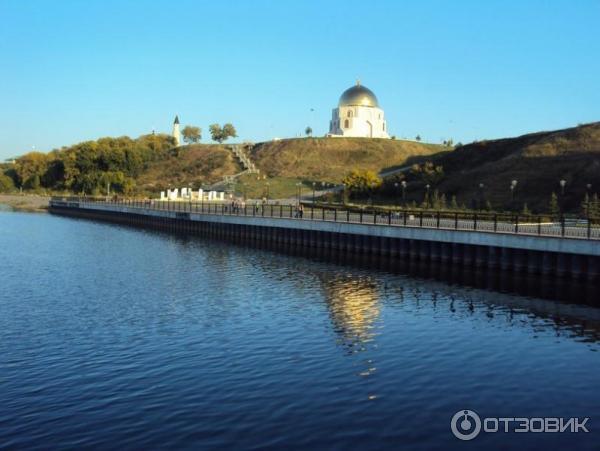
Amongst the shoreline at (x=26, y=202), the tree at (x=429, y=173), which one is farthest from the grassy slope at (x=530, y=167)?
the shoreline at (x=26, y=202)

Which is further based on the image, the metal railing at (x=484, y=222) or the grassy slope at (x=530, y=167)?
the grassy slope at (x=530, y=167)

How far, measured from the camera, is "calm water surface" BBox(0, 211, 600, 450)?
56.4 ft

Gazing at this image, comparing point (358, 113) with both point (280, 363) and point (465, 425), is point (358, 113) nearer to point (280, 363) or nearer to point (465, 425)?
point (280, 363)

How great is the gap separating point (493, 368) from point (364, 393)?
5.95 m

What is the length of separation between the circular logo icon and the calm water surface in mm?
257

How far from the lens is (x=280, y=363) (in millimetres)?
23406

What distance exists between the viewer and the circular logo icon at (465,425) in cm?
1709

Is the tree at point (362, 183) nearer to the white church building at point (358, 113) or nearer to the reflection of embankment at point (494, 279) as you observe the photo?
the reflection of embankment at point (494, 279)

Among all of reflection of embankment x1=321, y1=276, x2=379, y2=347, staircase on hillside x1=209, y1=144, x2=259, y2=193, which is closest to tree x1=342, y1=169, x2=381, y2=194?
staircase on hillside x1=209, y1=144, x2=259, y2=193

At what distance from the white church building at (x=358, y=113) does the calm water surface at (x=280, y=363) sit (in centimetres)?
15768

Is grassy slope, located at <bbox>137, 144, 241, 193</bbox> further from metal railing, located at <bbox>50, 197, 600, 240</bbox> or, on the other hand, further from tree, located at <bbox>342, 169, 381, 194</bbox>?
metal railing, located at <bbox>50, 197, 600, 240</bbox>

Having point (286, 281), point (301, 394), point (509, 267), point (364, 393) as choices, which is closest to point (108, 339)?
point (301, 394)

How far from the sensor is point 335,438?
16.7 metres

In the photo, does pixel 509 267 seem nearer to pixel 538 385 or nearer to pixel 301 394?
pixel 538 385
